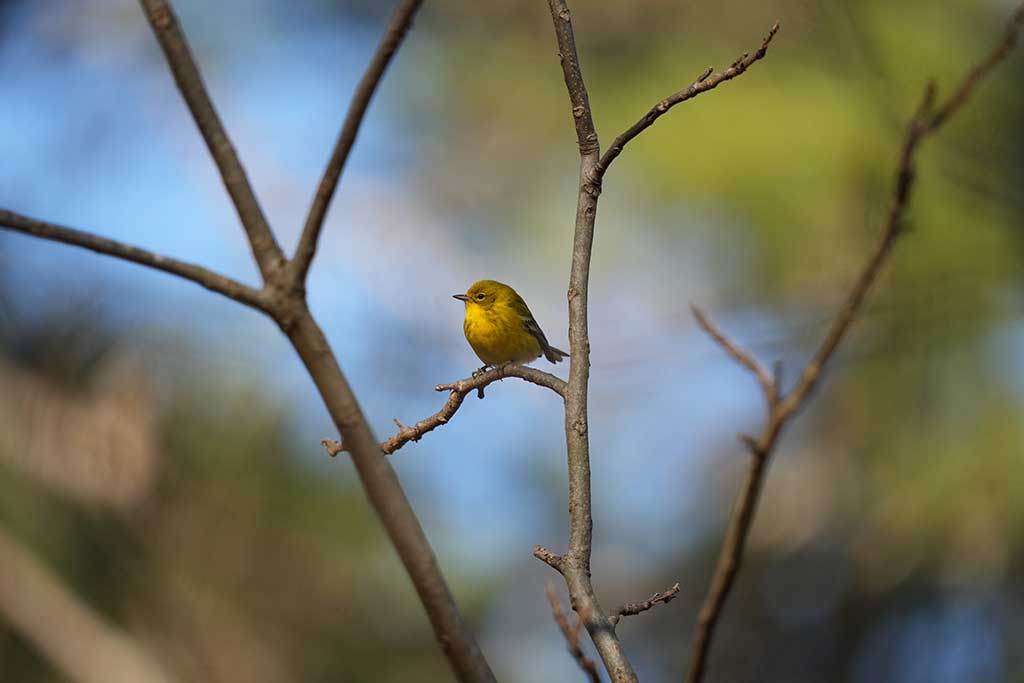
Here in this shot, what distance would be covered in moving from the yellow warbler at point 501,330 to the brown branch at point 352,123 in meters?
2.29

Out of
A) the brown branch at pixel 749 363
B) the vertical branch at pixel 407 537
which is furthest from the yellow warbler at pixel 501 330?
the vertical branch at pixel 407 537

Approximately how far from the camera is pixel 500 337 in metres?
3.34

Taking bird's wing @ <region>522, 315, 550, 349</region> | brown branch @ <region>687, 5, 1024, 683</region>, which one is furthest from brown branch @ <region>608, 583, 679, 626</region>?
bird's wing @ <region>522, 315, 550, 349</region>

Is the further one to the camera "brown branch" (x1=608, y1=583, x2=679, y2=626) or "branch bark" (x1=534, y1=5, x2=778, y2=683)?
"brown branch" (x1=608, y1=583, x2=679, y2=626)

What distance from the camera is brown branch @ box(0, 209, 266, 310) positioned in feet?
2.93

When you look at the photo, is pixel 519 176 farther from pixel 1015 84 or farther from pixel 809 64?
pixel 1015 84

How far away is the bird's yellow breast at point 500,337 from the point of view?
3.34m

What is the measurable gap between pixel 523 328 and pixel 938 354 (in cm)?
267

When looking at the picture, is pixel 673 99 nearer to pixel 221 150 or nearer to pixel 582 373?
pixel 582 373

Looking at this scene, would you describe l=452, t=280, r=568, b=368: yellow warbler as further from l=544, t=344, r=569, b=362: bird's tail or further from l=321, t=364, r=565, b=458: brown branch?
l=321, t=364, r=565, b=458: brown branch

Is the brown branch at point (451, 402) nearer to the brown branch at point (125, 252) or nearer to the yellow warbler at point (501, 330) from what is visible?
the brown branch at point (125, 252)

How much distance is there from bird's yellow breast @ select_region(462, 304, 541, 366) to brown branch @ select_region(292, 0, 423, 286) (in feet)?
7.72

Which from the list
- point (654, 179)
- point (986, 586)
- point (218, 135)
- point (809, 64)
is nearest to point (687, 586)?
point (986, 586)

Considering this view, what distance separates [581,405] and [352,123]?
1.27ft
